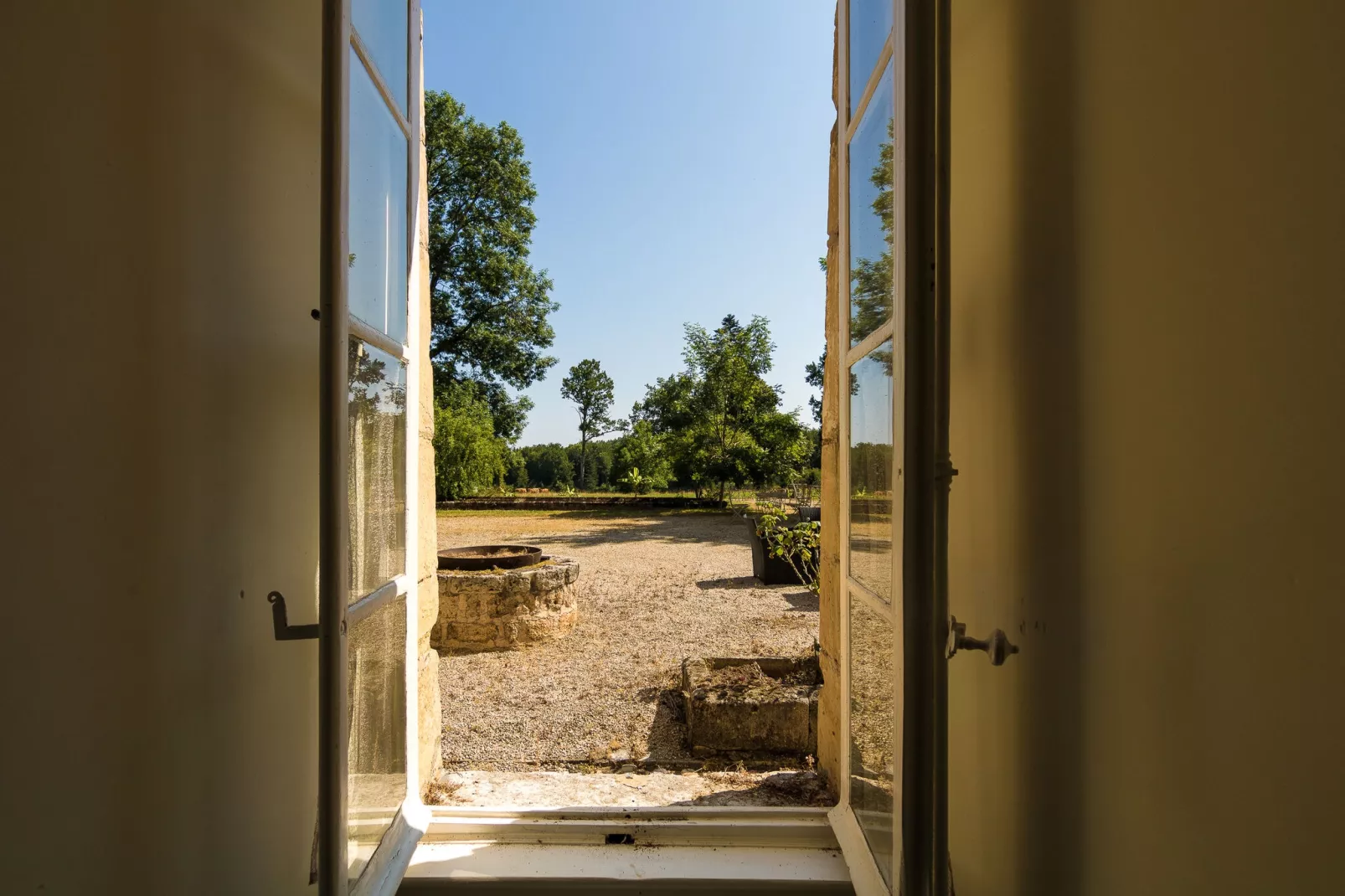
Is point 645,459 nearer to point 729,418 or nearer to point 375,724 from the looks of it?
point 729,418

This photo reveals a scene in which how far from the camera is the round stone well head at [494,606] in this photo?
5.03m

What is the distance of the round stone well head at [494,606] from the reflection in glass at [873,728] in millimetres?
3683

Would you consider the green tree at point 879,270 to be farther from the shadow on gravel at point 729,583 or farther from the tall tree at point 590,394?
the tall tree at point 590,394

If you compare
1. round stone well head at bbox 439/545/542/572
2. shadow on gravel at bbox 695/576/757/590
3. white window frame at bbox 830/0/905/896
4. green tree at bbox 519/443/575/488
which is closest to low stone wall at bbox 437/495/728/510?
shadow on gravel at bbox 695/576/757/590

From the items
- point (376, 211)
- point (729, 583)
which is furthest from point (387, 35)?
point (729, 583)

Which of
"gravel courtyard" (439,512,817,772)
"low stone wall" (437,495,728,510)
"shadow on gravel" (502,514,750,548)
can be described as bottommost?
"gravel courtyard" (439,512,817,772)

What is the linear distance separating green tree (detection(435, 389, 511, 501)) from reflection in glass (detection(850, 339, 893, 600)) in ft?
45.9

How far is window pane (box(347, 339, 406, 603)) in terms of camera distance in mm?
1413

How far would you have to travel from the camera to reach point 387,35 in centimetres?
169
